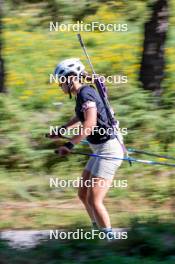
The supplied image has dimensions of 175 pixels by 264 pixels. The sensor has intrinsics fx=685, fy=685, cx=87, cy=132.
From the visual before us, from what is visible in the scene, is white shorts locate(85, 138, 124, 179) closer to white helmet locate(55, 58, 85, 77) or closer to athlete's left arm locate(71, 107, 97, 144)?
athlete's left arm locate(71, 107, 97, 144)

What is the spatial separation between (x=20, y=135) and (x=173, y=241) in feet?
13.7

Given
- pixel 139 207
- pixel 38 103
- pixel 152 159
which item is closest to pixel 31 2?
pixel 38 103

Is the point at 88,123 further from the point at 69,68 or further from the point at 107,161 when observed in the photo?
the point at 69,68

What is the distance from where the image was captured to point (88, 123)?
6340 millimetres

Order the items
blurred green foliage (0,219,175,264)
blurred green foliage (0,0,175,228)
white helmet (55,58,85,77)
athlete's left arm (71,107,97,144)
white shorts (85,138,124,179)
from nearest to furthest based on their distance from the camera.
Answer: blurred green foliage (0,219,175,264), athlete's left arm (71,107,97,144), white shorts (85,138,124,179), white helmet (55,58,85,77), blurred green foliage (0,0,175,228)

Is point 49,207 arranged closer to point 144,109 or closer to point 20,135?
point 20,135

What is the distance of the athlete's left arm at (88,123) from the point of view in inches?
250

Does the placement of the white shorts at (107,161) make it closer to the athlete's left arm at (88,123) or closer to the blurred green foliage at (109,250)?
the athlete's left arm at (88,123)

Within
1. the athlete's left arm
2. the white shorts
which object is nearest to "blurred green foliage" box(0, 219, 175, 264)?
the white shorts

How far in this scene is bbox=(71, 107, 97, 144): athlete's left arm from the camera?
20.8 feet

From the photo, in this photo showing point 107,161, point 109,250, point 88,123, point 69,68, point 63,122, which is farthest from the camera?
point 63,122

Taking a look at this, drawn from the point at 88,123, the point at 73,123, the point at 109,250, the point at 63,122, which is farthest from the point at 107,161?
the point at 63,122

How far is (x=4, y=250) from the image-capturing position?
5492mm

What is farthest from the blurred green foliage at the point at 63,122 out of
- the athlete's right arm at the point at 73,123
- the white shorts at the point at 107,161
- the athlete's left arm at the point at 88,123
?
the athlete's left arm at the point at 88,123
